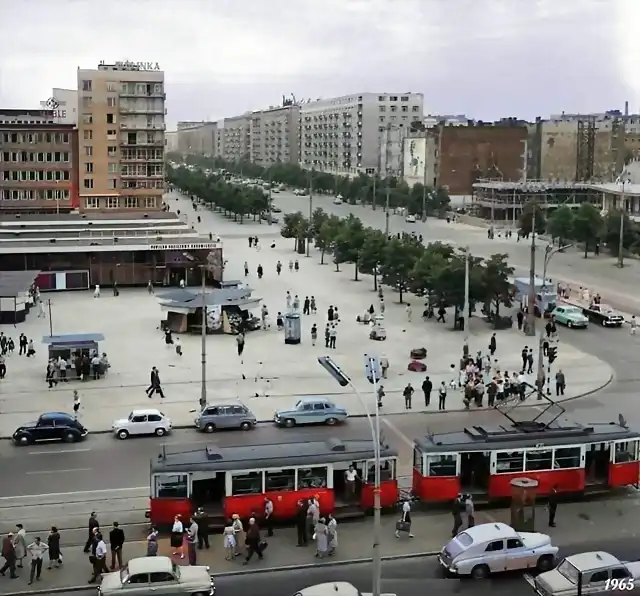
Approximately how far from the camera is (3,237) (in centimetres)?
5859

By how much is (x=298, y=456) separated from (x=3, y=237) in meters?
44.0

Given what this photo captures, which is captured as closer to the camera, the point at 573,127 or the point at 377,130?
the point at 573,127

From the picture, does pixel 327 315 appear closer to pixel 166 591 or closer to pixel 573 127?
pixel 166 591

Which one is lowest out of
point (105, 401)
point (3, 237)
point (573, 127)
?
point (105, 401)

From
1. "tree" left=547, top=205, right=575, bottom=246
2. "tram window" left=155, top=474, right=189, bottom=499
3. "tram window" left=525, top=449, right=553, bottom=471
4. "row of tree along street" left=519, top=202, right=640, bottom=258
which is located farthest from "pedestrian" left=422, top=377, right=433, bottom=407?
"tree" left=547, top=205, right=575, bottom=246

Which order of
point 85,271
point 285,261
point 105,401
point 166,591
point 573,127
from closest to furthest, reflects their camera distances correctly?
point 166,591
point 105,401
point 85,271
point 285,261
point 573,127

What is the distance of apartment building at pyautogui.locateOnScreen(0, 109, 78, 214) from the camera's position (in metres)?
82.4

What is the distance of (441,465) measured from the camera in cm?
2070

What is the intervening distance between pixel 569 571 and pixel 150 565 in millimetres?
7156

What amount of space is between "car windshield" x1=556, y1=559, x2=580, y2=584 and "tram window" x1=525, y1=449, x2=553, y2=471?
498 centimetres

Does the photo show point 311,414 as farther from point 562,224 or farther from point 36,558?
point 562,224

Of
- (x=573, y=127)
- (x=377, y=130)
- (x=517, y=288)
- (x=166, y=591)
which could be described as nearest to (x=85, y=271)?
(x=517, y=288)

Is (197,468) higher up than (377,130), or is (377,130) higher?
(377,130)

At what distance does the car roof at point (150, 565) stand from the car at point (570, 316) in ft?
106
